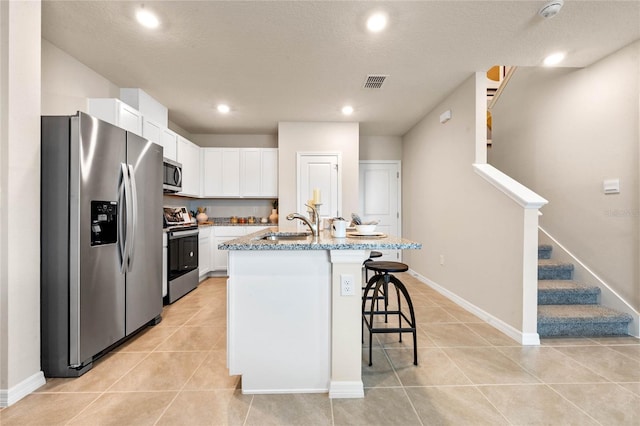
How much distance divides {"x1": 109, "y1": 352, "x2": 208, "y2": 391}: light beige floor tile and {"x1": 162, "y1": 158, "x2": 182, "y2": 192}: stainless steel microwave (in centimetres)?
208

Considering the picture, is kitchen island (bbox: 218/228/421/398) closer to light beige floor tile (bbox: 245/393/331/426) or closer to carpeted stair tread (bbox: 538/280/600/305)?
light beige floor tile (bbox: 245/393/331/426)

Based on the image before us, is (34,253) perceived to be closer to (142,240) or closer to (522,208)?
(142,240)

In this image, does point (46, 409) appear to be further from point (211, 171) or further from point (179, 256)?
point (211, 171)

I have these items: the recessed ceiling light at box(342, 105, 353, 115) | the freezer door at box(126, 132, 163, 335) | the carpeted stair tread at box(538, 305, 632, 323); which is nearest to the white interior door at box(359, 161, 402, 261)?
the recessed ceiling light at box(342, 105, 353, 115)

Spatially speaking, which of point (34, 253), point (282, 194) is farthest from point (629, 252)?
point (34, 253)

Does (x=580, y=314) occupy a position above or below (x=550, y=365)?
above

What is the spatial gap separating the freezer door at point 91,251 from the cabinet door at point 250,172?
2713 millimetres

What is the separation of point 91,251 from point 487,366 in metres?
2.86

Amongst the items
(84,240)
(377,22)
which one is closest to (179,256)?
(84,240)

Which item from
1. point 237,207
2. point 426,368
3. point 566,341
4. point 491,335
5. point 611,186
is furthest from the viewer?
point 237,207

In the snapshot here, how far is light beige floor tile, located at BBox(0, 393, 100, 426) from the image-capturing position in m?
1.43

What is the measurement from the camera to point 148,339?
7.90 feet

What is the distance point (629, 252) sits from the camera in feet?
8.06

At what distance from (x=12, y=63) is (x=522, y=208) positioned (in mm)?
3653
